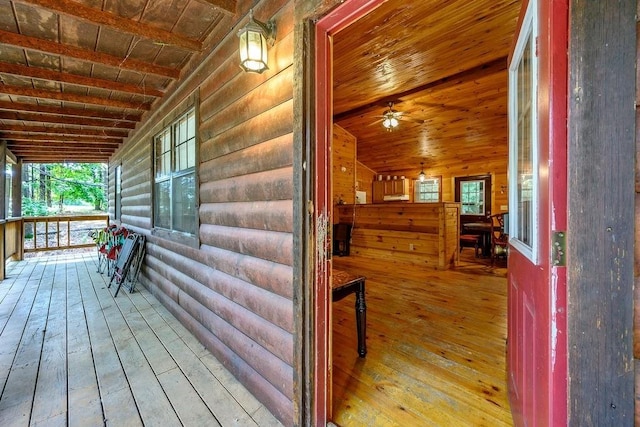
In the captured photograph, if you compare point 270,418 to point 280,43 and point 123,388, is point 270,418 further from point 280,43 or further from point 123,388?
point 280,43

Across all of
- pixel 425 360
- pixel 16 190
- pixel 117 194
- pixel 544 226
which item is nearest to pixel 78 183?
pixel 16 190

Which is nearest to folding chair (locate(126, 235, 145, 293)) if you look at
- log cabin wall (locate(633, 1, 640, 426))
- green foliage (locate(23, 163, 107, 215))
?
log cabin wall (locate(633, 1, 640, 426))

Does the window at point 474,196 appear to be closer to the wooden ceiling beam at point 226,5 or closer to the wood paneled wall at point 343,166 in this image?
the wood paneled wall at point 343,166

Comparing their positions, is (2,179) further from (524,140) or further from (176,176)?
(524,140)

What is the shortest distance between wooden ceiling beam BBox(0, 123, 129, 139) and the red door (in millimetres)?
6031

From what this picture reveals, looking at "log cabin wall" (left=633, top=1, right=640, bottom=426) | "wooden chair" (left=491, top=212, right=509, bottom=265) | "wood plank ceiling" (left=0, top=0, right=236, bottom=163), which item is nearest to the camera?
"log cabin wall" (left=633, top=1, right=640, bottom=426)

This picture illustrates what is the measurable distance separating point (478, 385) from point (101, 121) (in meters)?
5.82

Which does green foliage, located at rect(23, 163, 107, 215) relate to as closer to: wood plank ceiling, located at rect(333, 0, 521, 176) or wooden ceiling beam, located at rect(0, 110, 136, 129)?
wooden ceiling beam, located at rect(0, 110, 136, 129)

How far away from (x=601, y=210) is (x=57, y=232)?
10.4 m

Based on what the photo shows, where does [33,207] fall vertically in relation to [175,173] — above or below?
below

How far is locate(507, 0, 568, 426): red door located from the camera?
702 mm

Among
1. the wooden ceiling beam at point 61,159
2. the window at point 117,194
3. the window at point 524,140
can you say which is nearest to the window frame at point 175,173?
the window at point 524,140

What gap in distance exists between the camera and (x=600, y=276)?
63 centimetres

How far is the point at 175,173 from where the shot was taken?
3115 mm
